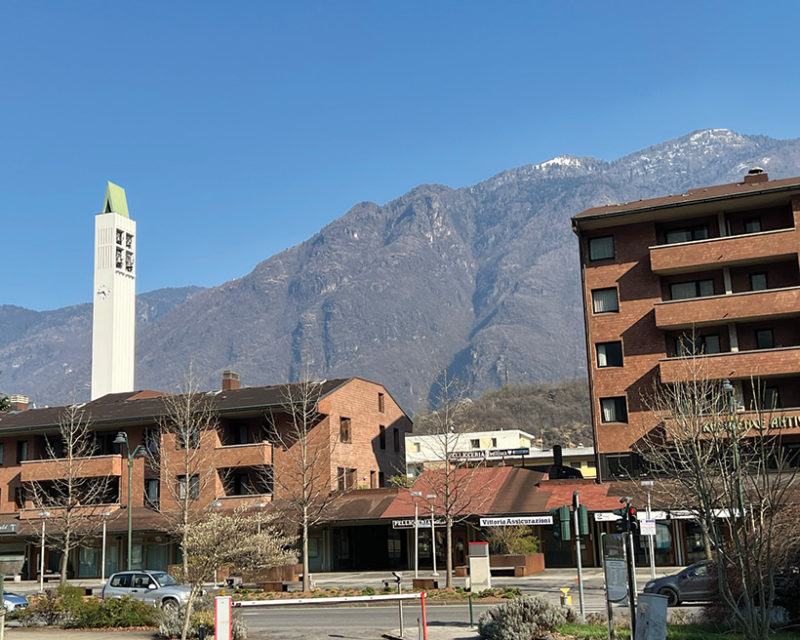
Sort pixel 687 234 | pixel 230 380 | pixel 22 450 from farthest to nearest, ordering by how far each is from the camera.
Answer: pixel 230 380
pixel 22 450
pixel 687 234

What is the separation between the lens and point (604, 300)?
170 feet

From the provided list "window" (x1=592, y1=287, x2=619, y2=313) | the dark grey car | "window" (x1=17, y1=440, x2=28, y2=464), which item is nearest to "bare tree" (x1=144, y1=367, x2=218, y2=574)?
"window" (x1=17, y1=440, x2=28, y2=464)

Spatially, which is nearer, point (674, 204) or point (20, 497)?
point (674, 204)

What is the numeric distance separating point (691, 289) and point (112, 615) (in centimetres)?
3538

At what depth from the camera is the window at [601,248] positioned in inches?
2063

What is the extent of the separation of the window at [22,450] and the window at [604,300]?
124ft

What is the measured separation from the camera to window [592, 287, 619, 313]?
169 ft

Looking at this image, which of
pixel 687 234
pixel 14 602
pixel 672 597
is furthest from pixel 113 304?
pixel 672 597

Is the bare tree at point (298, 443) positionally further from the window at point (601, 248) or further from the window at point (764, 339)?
the window at point (764, 339)

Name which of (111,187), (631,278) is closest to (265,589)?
(631,278)

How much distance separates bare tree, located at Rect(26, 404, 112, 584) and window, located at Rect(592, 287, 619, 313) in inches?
1179

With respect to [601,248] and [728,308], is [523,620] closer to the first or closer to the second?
[728,308]

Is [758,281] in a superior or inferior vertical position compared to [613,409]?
superior

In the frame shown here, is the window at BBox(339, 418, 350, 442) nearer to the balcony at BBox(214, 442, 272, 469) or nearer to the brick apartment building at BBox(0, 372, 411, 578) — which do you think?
the brick apartment building at BBox(0, 372, 411, 578)
